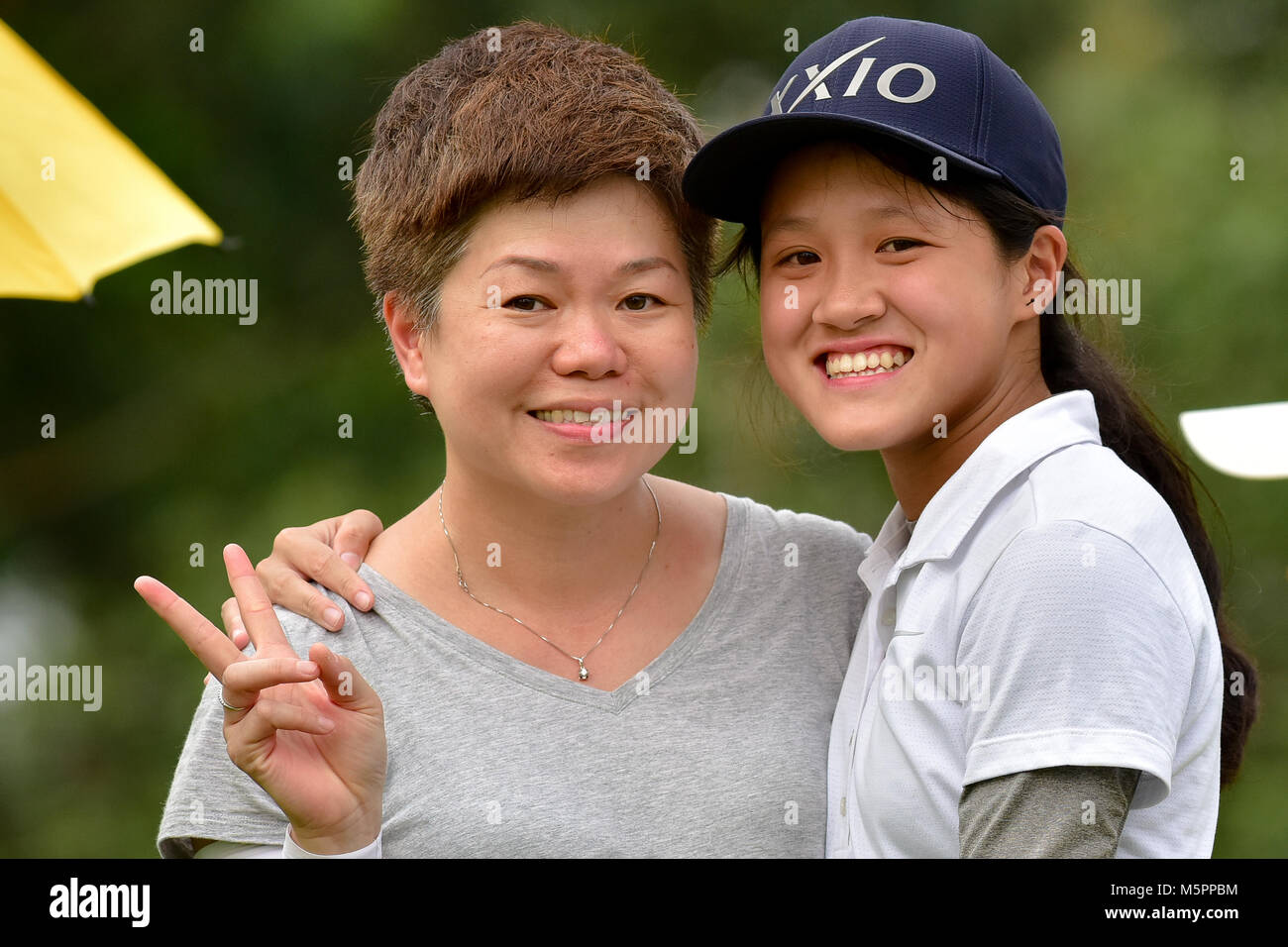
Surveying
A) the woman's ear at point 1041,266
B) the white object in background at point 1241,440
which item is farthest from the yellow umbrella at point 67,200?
the white object in background at point 1241,440

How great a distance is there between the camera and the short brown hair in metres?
1.85

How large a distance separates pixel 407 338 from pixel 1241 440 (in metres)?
2.58

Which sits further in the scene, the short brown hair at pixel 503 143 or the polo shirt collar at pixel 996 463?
the short brown hair at pixel 503 143

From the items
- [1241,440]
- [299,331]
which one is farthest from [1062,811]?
[299,331]

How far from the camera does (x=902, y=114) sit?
5.99 feet

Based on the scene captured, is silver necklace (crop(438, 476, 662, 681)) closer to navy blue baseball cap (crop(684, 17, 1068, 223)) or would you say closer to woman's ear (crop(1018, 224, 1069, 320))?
navy blue baseball cap (crop(684, 17, 1068, 223))

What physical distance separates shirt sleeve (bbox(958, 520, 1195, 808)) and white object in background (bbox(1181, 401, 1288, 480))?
2.04m

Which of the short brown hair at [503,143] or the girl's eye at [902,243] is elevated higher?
the short brown hair at [503,143]

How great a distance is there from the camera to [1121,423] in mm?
2004

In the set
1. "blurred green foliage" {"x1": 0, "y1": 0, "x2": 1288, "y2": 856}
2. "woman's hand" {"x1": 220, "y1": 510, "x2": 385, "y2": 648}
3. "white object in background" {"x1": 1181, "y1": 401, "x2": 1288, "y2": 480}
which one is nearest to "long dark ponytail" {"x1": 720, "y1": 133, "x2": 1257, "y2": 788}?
"woman's hand" {"x1": 220, "y1": 510, "x2": 385, "y2": 648}

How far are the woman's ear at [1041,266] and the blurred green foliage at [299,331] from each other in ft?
8.23

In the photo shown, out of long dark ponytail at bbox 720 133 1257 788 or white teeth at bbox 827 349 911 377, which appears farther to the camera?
long dark ponytail at bbox 720 133 1257 788

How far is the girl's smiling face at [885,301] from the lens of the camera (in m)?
1.83

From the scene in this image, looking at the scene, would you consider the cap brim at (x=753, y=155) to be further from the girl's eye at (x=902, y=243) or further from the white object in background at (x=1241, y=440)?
the white object in background at (x=1241, y=440)
